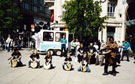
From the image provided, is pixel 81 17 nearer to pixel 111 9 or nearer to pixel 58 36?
pixel 58 36

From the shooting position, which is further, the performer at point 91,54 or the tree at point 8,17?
the tree at point 8,17

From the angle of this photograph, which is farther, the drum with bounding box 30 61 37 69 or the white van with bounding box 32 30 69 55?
the white van with bounding box 32 30 69 55

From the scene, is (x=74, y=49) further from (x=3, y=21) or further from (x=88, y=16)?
(x=3, y=21)

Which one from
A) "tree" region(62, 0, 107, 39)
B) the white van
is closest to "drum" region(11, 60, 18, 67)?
the white van

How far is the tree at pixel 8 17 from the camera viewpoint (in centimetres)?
A: 2286

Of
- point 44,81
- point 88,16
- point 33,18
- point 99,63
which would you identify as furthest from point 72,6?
point 33,18

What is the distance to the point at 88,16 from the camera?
1628cm

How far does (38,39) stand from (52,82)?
1036 centimetres

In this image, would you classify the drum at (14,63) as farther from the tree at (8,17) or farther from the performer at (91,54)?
the tree at (8,17)

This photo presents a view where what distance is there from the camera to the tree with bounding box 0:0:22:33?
75.0 ft

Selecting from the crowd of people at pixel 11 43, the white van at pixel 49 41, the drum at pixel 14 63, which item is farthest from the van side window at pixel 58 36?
the drum at pixel 14 63

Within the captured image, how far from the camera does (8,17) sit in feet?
75.9

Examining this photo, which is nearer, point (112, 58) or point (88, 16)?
point (112, 58)

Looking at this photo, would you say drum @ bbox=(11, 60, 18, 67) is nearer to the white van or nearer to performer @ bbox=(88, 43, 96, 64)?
performer @ bbox=(88, 43, 96, 64)
